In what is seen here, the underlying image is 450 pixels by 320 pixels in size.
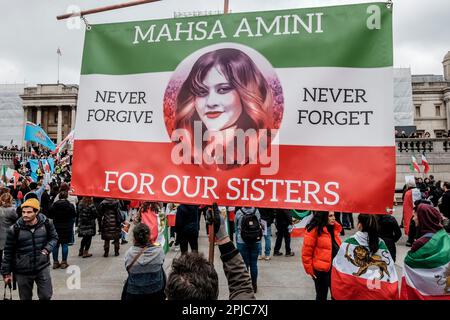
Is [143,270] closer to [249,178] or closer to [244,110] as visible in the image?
[249,178]

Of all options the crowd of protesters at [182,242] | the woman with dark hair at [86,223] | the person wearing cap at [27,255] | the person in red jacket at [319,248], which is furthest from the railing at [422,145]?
the person wearing cap at [27,255]

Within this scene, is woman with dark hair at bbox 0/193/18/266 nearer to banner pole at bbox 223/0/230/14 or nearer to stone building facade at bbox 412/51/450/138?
banner pole at bbox 223/0/230/14

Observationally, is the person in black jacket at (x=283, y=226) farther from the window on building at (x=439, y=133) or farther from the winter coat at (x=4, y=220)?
the window on building at (x=439, y=133)

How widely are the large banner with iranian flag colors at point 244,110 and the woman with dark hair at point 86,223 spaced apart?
5964mm

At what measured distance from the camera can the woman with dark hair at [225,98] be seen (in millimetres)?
2574

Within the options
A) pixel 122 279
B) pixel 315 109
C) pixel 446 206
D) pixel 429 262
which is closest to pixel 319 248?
pixel 429 262

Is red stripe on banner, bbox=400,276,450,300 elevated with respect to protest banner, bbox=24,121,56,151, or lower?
lower

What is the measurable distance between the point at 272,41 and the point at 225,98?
20.5 inches

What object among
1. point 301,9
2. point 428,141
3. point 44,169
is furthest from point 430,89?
point 301,9

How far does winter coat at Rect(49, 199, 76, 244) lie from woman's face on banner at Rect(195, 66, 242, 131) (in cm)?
604

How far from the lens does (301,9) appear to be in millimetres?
2609

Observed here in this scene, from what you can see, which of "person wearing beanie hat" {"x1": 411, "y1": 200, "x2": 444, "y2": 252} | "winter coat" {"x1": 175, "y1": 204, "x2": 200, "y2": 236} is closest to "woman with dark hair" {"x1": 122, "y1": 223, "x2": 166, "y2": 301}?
"person wearing beanie hat" {"x1": 411, "y1": 200, "x2": 444, "y2": 252}

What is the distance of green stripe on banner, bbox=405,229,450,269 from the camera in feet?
11.7

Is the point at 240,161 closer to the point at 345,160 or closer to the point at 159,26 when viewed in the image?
the point at 345,160
